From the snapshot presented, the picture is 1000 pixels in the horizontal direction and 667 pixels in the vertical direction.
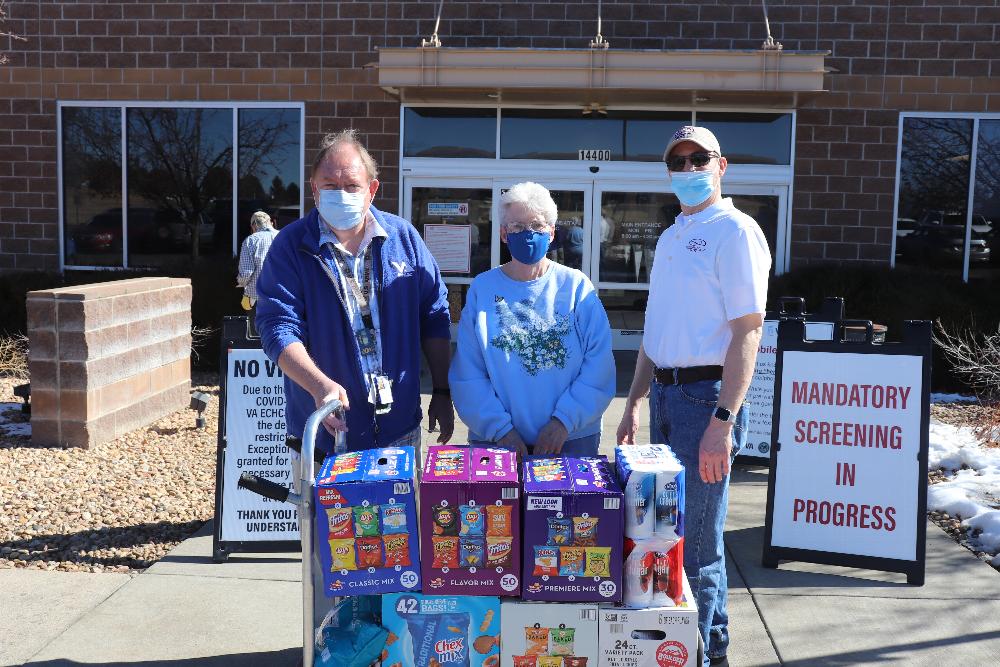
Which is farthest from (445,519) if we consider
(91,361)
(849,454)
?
(91,361)

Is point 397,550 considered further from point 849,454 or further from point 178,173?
point 178,173

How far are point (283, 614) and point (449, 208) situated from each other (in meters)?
8.39

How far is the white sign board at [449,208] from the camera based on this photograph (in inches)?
484

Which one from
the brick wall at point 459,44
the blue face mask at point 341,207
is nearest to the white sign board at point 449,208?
the brick wall at point 459,44

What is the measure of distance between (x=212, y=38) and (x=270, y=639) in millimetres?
10072

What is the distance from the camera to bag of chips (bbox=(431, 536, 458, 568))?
281cm

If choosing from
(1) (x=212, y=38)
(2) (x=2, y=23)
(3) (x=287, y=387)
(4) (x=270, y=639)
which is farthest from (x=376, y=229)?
(2) (x=2, y=23)

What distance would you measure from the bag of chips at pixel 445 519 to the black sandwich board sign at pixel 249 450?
249 centimetres

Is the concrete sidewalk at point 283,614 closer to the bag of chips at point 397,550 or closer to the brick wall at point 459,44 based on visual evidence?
the bag of chips at point 397,550

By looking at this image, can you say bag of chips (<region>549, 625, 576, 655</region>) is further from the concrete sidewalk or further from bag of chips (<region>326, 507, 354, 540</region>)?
the concrete sidewalk

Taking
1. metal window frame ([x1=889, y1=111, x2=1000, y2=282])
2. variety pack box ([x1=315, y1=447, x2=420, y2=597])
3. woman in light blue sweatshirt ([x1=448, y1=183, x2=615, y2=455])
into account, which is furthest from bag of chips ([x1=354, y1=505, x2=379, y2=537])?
metal window frame ([x1=889, y1=111, x2=1000, y2=282])

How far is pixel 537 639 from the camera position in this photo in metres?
2.88

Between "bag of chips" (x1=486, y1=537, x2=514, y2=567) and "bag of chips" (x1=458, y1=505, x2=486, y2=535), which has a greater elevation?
"bag of chips" (x1=458, y1=505, x2=486, y2=535)

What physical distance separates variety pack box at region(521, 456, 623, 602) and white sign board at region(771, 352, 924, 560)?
2.59 meters
